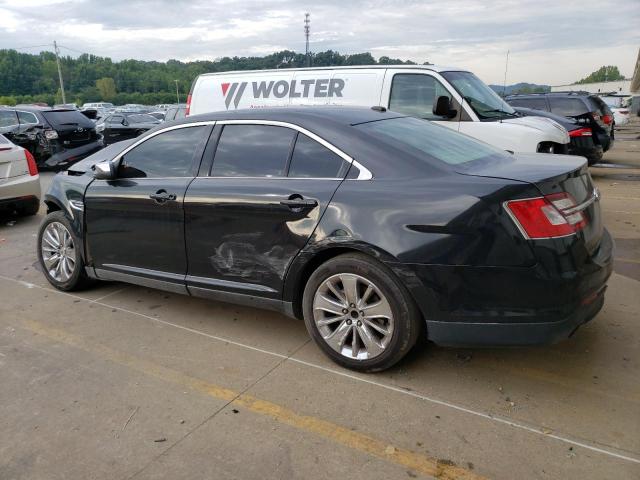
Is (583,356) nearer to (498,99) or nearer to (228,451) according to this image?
(228,451)

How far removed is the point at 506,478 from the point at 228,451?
4.23 feet

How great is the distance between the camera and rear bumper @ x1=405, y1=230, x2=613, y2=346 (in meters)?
2.82

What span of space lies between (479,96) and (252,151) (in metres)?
5.03

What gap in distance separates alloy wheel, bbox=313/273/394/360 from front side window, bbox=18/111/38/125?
40.5 feet

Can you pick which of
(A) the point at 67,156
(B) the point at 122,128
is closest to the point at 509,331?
(A) the point at 67,156

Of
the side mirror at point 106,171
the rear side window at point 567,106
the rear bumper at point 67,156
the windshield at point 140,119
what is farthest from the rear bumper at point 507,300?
the windshield at point 140,119

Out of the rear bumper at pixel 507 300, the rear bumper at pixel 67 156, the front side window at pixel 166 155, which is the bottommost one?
the rear bumper at pixel 67 156

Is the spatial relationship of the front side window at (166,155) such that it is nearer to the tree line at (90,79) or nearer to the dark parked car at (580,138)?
the dark parked car at (580,138)

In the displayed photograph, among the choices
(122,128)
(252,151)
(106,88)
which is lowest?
(122,128)

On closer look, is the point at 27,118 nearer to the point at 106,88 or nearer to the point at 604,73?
the point at 106,88

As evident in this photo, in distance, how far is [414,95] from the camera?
7.51 metres

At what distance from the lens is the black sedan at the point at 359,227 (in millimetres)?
2861

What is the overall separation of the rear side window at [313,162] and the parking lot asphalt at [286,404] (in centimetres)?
119

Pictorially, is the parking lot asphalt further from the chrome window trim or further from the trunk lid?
the chrome window trim
